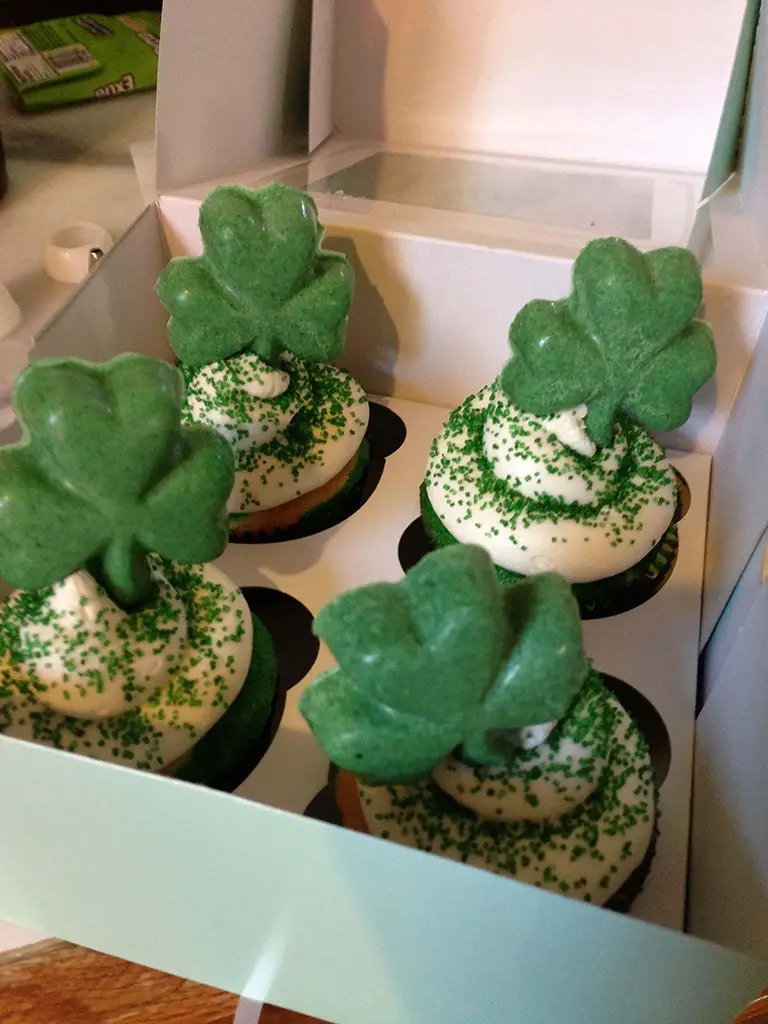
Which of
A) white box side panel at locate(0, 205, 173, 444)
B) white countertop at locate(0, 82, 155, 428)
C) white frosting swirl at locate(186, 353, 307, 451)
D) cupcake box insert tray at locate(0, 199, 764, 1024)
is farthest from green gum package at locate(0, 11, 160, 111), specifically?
white frosting swirl at locate(186, 353, 307, 451)

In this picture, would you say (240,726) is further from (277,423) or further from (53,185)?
(53,185)

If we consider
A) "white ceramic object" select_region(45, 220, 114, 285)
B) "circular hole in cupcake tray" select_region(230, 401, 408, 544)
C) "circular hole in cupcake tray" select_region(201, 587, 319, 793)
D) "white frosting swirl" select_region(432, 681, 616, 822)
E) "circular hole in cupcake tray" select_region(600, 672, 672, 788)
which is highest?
"white ceramic object" select_region(45, 220, 114, 285)

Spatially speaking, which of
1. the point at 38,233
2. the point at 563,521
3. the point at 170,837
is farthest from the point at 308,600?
the point at 38,233

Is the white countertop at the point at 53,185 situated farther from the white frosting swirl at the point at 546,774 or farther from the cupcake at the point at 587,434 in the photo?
the white frosting swirl at the point at 546,774

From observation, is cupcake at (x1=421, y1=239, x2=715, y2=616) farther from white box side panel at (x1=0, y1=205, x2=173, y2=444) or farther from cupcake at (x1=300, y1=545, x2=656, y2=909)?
white box side panel at (x1=0, y1=205, x2=173, y2=444)

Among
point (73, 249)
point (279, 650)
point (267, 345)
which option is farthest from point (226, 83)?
point (279, 650)

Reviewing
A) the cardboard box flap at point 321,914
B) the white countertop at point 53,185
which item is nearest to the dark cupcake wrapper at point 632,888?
the cardboard box flap at point 321,914

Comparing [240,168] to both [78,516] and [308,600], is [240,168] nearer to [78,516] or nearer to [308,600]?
[308,600]
